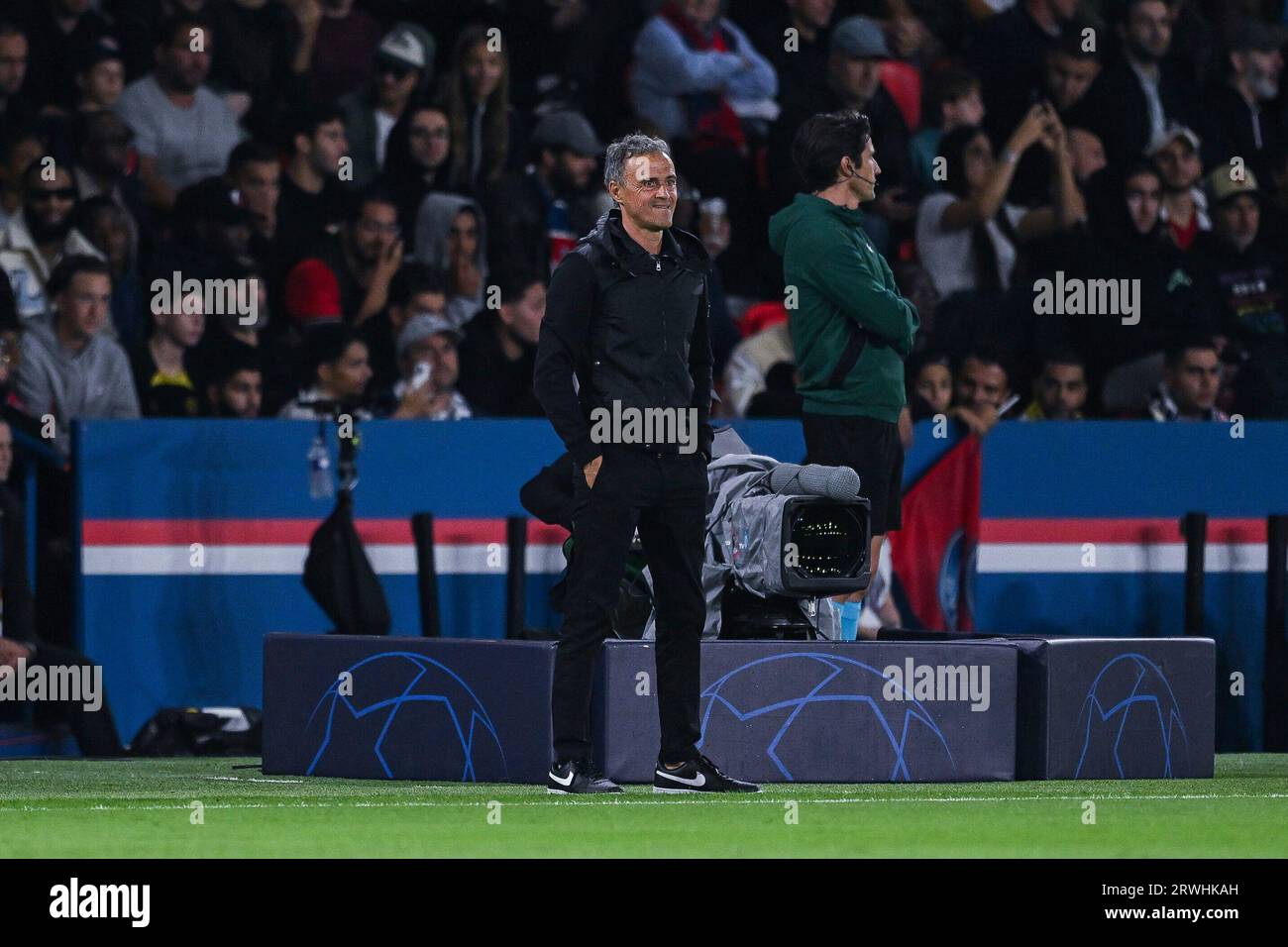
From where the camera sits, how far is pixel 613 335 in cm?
662

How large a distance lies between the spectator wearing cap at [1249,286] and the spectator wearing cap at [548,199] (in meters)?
3.13

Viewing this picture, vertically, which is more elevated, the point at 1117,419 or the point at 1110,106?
the point at 1110,106

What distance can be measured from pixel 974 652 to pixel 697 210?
4422 mm

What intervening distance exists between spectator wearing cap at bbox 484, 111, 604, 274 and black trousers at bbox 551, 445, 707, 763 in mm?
4530

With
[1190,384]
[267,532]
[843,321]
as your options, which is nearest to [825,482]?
[843,321]

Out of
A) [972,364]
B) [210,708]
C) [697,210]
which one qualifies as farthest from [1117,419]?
[210,708]

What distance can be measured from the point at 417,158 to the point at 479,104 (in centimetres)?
46

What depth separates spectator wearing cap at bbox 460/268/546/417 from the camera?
34.8 feet

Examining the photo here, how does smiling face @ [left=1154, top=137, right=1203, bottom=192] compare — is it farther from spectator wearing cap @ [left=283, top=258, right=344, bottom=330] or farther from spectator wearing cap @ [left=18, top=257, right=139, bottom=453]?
spectator wearing cap @ [left=18, top=257, right=139, bottom=453]

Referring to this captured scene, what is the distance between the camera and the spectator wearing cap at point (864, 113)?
1175 centimetres

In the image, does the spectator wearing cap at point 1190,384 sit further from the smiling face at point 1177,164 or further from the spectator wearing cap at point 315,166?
the spectator wearing cap at point 315,166

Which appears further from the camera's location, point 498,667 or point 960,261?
point 960,261

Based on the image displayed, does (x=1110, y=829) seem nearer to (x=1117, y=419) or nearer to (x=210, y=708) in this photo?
(x=210, y=708)

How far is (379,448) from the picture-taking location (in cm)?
975
